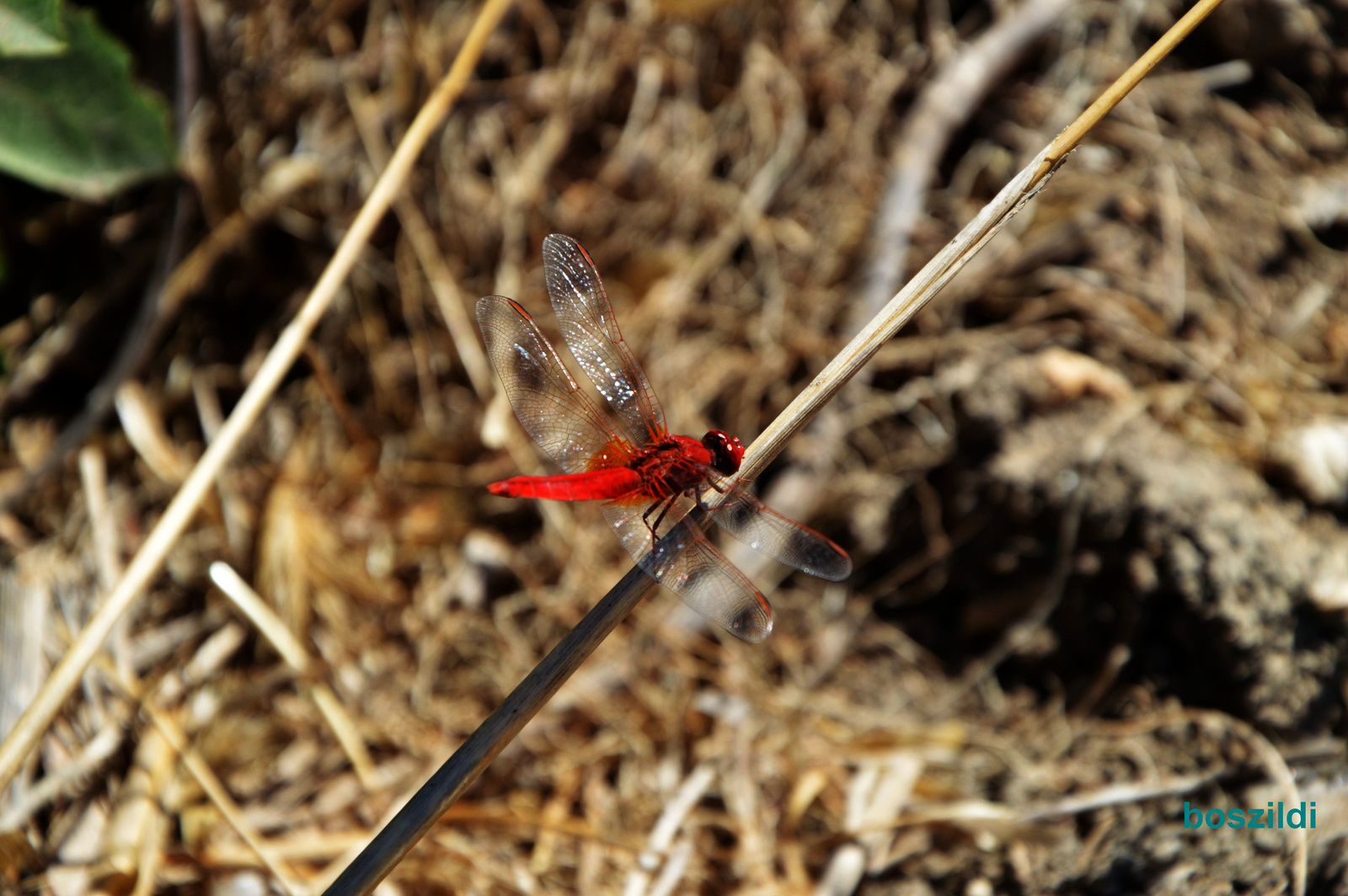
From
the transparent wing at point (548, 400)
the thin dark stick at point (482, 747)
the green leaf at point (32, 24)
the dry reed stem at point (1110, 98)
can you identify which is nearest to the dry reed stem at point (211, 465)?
the transparent wing at point (548, 400)

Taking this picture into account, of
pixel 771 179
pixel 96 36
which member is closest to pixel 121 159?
pixel 96 36

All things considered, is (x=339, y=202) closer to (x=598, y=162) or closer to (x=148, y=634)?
(x=598, y=162)

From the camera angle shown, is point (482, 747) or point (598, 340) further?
point (598, 340)

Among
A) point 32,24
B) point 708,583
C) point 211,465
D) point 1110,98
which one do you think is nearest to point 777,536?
point 708,583

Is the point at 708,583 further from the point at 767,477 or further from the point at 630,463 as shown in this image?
the point at 767,477

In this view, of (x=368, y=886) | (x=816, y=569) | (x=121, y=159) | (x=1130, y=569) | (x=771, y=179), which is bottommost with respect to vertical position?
(x=1130, y=569)

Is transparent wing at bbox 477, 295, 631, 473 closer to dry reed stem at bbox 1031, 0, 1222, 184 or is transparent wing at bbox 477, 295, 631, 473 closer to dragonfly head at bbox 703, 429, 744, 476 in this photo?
dragonfly head at bbox 703, 429, 744, 476
